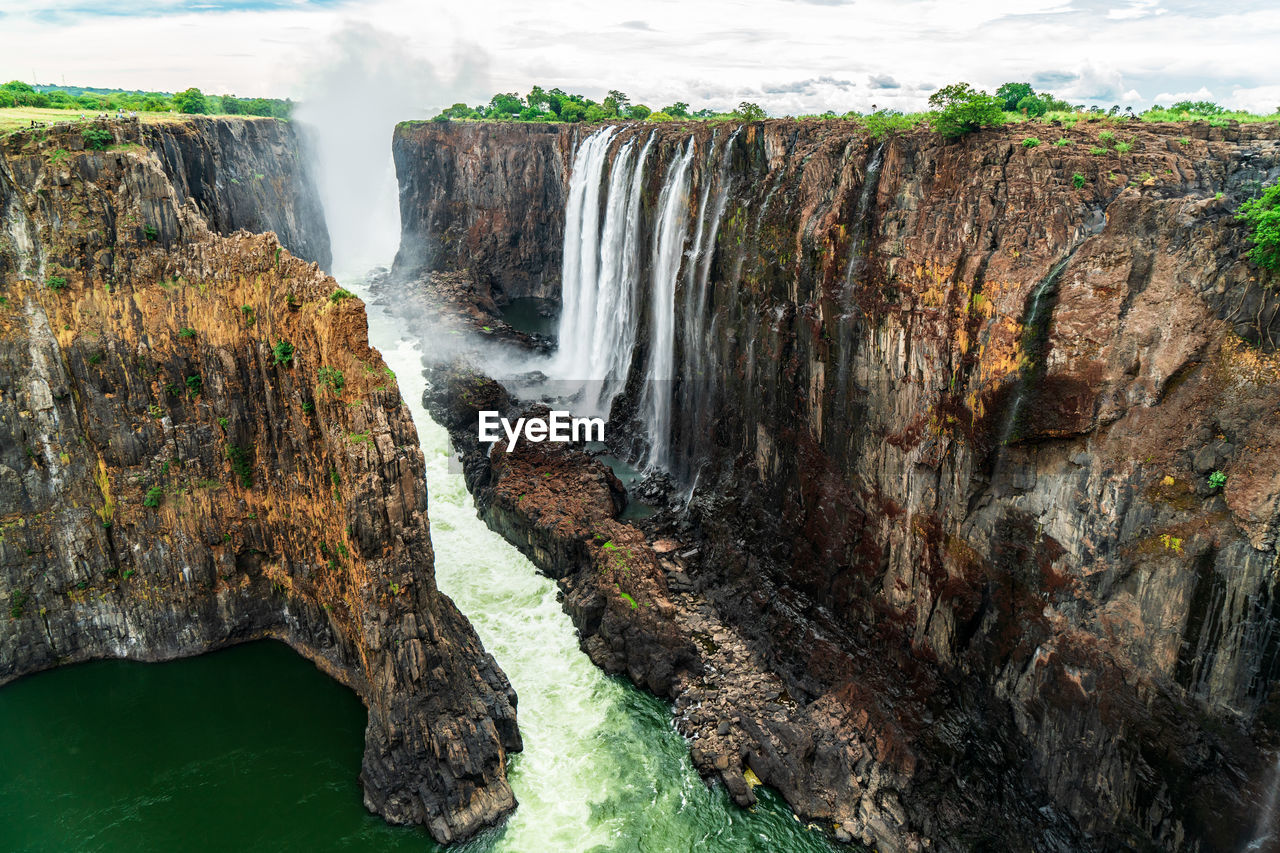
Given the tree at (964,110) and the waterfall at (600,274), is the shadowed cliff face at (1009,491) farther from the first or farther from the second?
the waterfall at (600,274)

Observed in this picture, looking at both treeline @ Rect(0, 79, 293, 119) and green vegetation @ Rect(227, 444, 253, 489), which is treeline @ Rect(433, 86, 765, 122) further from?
green vegetation @ Rect(227, 444, 253, 489)

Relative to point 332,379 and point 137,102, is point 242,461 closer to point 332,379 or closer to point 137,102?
point 332,379

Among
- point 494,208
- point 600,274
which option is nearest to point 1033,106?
point 600,274

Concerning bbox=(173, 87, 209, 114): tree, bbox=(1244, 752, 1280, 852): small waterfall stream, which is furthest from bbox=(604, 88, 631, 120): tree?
bbox=(1244, 752, 1280, 852): small waterfall stream

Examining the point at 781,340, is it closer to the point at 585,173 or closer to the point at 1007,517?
the point at 1007,517

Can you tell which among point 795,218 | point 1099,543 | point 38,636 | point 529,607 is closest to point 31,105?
point 38,636

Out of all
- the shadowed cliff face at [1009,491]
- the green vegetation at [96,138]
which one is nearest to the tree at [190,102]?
the green vegetation at [96,138]
